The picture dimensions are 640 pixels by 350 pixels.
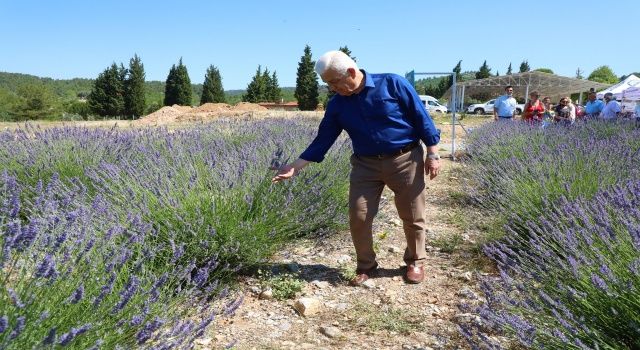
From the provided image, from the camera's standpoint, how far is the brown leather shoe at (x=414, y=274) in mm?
3062

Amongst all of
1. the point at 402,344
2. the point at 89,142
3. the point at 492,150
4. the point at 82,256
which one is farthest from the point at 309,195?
the point at 492,150

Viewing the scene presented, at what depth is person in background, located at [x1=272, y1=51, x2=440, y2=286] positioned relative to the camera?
9.25 ft

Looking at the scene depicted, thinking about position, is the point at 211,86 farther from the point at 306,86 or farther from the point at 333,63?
the point at 333,63

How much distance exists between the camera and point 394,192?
3.06 m

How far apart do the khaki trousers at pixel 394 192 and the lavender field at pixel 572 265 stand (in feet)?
1.65

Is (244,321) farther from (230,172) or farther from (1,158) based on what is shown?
(1,158)

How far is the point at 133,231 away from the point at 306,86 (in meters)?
41.4

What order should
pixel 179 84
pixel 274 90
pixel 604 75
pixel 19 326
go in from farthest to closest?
pixel 604 75 → pixel 274 90 → pixel 179 84 → pixel 19 326

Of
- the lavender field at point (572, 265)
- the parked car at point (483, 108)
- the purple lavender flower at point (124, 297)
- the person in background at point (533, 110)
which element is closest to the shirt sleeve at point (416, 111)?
the lavender field at point (572, 265)

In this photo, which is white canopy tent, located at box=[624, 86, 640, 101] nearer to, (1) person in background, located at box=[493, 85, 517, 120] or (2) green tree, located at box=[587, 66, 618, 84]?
(1) person in background, located at box=[493, 85, 517, 120]

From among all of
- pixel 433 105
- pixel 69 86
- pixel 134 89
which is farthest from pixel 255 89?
pixel 69 86

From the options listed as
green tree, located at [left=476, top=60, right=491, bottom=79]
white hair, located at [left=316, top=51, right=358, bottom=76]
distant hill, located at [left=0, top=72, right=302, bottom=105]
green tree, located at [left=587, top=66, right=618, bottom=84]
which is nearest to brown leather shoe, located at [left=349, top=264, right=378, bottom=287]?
white hair, located at [left=316, top=51, right=358, bottom=76]

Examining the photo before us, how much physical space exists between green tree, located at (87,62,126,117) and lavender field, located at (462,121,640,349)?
45.6m

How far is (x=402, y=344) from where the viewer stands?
2293 millimetres
